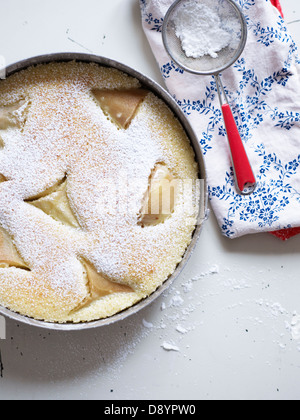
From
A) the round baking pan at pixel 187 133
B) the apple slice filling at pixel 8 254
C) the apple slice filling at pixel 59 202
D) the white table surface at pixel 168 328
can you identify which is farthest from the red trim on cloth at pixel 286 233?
the apple slice filling at pixel 8 254

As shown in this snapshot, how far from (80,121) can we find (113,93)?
0.13m

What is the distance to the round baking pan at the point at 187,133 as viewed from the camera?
1.18 metres

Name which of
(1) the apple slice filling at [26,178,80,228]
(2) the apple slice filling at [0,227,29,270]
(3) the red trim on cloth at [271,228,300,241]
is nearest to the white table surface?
(3) the red trim on cloth at [271,228,300,241]

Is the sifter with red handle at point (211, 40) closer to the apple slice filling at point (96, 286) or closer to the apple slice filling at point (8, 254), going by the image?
→ the apple slice filling at point (96, 286)

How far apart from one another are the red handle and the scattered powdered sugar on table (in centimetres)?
18

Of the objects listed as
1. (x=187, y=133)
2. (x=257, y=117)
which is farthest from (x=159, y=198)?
(x=257, y=117)

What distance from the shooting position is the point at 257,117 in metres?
1.35

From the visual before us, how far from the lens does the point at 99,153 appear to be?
3.85ft

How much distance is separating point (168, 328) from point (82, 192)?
52cm

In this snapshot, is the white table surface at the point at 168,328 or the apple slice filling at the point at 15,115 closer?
the apple slice filling at the point at 15,115

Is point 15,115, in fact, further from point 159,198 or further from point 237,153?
point 237,153

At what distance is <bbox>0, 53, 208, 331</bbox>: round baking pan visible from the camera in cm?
118

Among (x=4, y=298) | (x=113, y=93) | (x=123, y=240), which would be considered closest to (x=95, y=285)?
(x=123, y=240)

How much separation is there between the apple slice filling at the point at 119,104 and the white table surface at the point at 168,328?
206 mm
